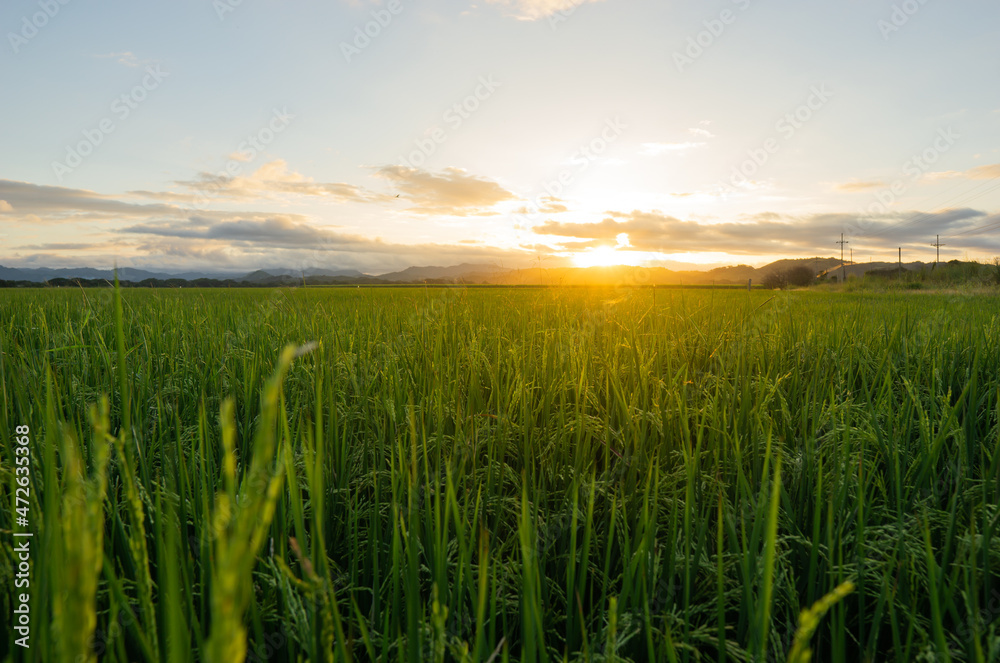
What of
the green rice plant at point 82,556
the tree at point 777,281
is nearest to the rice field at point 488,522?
the green rice plant at point 82,556

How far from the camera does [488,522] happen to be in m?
1.32

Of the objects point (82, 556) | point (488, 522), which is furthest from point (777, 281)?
point (82, 556)

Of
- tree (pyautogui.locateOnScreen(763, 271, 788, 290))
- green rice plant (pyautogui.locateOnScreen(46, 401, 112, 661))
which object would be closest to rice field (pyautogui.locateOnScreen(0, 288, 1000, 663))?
green rice plant (pyautogui.locateOnScreen(46, 401, 112, 661))

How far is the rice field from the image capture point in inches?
24.3

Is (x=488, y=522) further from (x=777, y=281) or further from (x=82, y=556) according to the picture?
(x=777, y=281)

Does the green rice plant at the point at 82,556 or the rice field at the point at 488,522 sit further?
the rice field at the point at 488,522

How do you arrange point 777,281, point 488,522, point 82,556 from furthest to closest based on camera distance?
point 777,281 → point 488,522 → point 82,556

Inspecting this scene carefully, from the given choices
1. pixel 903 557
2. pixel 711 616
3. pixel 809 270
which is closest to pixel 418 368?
pixel 711 616

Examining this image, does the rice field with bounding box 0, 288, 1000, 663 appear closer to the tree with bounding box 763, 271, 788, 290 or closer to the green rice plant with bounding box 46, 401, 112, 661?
the green rice plant with bounding box 46, 401, 112, 661

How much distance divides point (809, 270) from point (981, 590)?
70.5 m

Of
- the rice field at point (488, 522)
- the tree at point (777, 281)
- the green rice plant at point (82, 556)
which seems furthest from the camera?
the tree at point (777, 281)

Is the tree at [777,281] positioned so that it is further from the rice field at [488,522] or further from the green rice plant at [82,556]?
the green rice plant at [82,556]

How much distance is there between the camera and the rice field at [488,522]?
2.02 feet

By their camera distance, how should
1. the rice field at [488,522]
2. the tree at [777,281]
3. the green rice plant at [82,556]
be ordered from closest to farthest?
the green rice plant at [82,556] → the rice field at [488,522] → the tree at [777,281]
